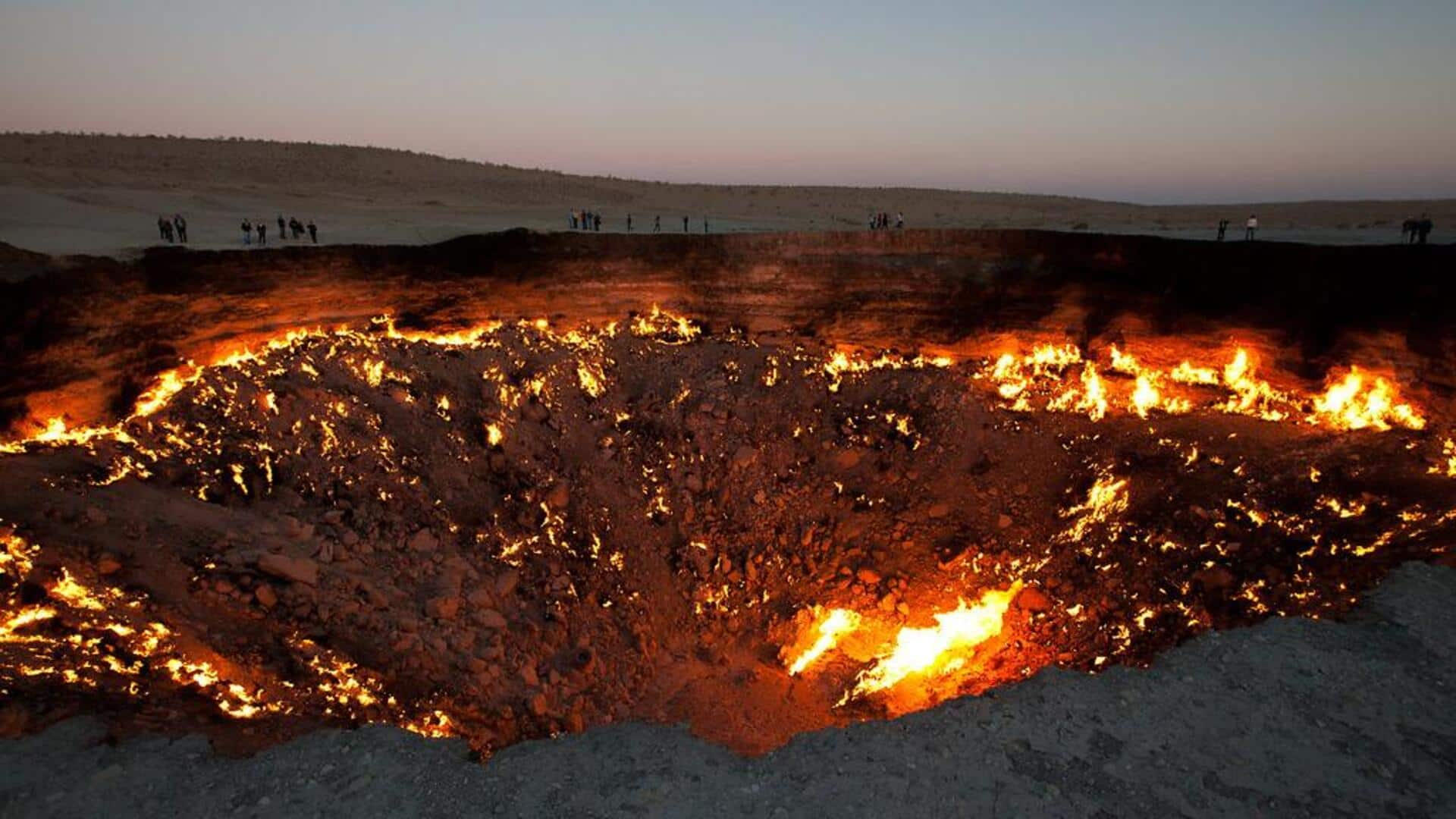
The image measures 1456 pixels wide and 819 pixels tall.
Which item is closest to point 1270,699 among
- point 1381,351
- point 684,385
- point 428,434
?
point 1381,351

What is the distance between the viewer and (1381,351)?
9844 millimetres

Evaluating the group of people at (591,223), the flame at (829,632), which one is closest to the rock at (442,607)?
the flame at (829,632)

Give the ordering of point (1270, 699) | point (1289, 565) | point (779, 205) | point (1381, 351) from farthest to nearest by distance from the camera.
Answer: point (779, 205) → point (1381, 351) → point (1289, 565) → point (1270, 699)

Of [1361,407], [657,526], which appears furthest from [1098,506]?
[657,526]

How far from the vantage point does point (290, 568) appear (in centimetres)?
798

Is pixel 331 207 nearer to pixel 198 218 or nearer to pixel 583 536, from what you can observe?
pixel 198 218

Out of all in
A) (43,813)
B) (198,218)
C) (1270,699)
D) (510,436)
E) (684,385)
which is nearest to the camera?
(43,813)

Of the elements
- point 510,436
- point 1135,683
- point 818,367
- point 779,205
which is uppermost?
point 779,205

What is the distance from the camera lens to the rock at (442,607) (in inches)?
334

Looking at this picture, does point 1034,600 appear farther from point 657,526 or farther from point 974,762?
point 657,526

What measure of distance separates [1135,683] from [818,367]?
677cm

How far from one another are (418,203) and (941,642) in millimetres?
33402

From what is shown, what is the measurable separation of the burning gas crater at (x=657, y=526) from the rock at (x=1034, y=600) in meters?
0.05

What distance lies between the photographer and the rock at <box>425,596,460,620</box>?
8484 mm
